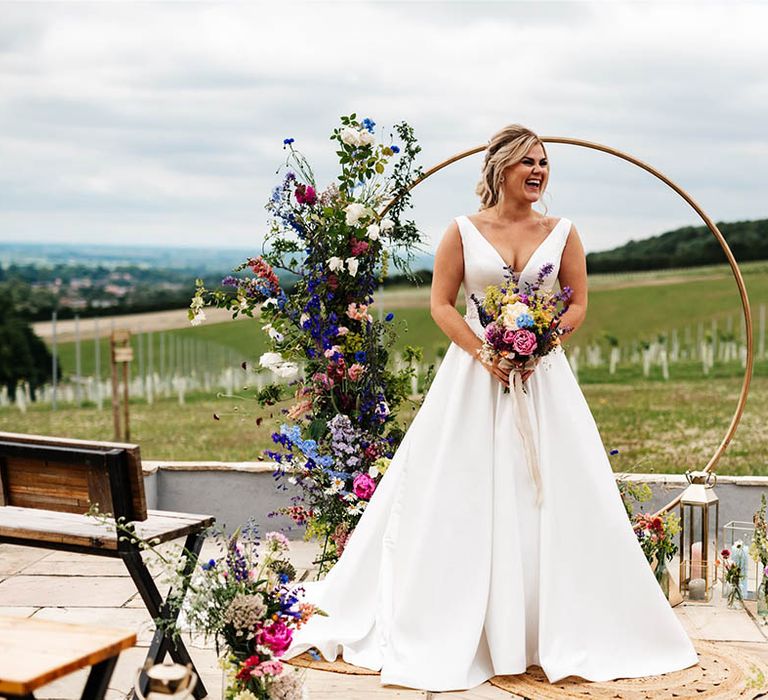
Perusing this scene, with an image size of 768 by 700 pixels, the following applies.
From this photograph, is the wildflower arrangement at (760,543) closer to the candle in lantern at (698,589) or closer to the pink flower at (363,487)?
the candle in lantern at (698,589)

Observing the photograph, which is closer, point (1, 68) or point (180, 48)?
point (180, 48)

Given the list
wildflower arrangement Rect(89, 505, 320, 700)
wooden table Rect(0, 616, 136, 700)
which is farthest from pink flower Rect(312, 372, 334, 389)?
wooden table Rect(0, 616, 136, 700)

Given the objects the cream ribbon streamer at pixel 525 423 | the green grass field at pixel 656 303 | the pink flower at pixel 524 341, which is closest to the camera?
the pink flower at pixel 524 341

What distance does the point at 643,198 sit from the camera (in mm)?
27125

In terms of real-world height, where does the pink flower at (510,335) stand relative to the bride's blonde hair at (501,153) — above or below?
below

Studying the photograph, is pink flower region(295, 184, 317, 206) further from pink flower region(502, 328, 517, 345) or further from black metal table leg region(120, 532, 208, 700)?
black metal table leg region(120, 532, 208, 700)

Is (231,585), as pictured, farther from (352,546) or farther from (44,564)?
(44,564)

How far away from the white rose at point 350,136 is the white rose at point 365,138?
0.04 feet

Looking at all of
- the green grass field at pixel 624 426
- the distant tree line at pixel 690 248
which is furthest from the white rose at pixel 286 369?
the distant tree line at pixel 690 248

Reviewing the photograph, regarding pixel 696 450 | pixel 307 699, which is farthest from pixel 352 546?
pixel 696 450

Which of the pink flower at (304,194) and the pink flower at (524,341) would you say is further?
the pink flower at (304,194)

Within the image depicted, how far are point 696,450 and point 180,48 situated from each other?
22.1 metres

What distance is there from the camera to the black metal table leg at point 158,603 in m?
3.84

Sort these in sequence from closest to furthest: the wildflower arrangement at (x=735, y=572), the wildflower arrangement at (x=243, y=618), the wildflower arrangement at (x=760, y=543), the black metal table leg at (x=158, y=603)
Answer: the wildflower arrangement at (x=243, y=618) < the black metal table leg at (x=158, y=603) < the wildflower arrangement at (x=760, y=543) < the wildflower arrangement at (x=735, y=572)
